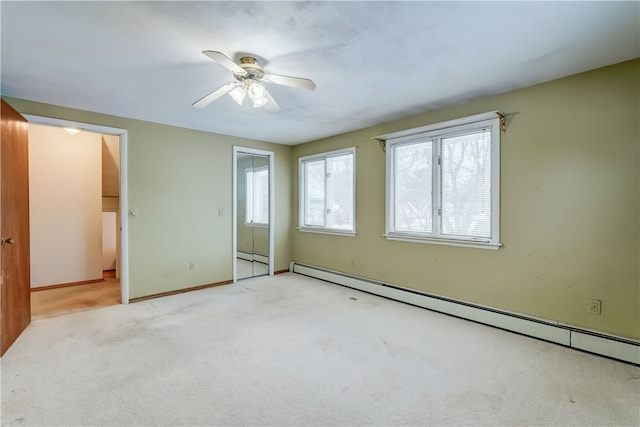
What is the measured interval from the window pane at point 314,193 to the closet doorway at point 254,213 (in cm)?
63

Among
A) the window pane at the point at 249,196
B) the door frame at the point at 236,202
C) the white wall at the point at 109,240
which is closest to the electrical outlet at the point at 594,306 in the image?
the door frame at the point at 236,202

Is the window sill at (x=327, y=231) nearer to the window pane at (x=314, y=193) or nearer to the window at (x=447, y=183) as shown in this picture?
the window pane at (x=314, y=193)

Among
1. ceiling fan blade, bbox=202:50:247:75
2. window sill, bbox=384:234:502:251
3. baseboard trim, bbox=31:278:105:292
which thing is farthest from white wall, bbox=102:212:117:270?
window sill, bbox=384:234:502:251

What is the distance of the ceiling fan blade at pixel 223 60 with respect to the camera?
6.27ft

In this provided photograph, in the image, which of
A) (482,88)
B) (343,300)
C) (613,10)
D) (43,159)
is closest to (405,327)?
(343,300)

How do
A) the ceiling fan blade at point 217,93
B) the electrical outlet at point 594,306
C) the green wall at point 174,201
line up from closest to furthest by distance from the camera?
the ceiling fan blade at point 217,93 → the electrical outlet at point 594,306 → the green wall at point 174,201

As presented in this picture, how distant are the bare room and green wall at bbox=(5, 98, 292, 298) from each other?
0.09ft

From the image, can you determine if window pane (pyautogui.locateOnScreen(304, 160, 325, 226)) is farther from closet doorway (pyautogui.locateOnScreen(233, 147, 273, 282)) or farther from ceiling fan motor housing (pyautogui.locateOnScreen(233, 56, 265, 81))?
ceiling fan motor housing (pyautogui.locateOnScreen(233, 56, 265, 81))

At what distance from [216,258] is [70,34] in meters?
3.31

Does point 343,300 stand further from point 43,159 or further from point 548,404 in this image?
point 43,159

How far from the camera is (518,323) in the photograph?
2.96 meters

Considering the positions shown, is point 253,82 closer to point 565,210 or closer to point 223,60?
point 223,60

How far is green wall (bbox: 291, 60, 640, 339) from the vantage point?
8.06 ft

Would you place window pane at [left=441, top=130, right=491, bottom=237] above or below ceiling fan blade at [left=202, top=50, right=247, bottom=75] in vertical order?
below
